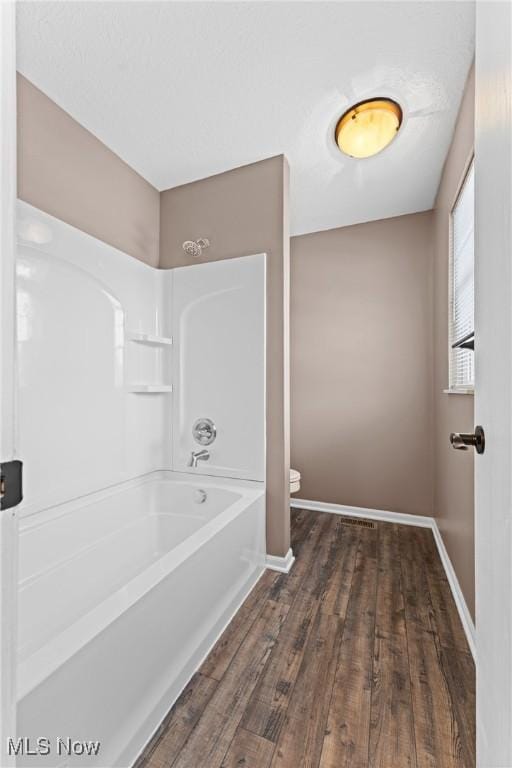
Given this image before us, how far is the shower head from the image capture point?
2207mm

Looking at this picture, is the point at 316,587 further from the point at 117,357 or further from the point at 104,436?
the point at 117,357

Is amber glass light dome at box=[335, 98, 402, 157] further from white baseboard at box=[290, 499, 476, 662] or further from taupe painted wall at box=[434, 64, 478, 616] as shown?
white baseboard at box=[290, 499, 476, 662]

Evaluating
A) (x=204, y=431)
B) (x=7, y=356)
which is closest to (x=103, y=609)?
(x=7, y=356)

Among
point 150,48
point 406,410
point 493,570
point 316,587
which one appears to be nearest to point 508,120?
point 493,570

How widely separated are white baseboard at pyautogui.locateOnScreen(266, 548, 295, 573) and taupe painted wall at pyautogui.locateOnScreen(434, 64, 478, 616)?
922 mm

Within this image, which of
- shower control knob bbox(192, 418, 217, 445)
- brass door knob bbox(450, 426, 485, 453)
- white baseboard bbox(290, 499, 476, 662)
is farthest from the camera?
shower control knob bbox(192, 418, 217, 445)

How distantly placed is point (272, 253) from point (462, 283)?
43.0 inches

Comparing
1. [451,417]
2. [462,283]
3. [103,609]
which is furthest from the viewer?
[451,417]

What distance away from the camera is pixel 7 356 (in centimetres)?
50

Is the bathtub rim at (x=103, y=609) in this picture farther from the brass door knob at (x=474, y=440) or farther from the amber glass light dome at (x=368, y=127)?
the amber glass light dome at (x=368, y=127)

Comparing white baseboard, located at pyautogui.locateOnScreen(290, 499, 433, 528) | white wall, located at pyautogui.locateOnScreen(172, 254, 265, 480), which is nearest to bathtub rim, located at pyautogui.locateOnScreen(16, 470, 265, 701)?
white wall, located at pyautogui.locateOnScreen(172, 254, 265, 480)

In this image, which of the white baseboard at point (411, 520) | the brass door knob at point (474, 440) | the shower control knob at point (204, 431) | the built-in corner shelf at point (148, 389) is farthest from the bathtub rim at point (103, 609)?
the white baseboard at point (411, 520)

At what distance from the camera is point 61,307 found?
68.1 inches

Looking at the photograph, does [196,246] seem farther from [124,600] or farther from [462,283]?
[124,600]
